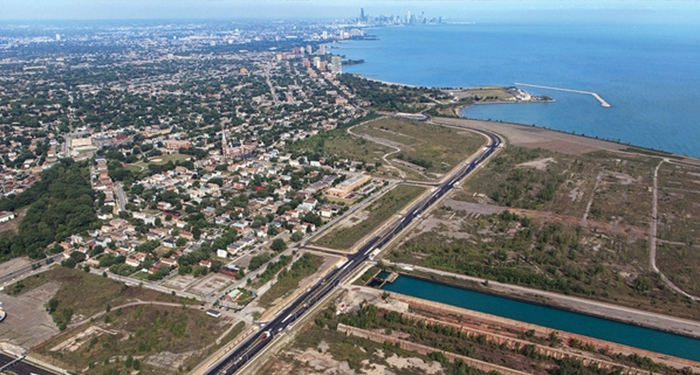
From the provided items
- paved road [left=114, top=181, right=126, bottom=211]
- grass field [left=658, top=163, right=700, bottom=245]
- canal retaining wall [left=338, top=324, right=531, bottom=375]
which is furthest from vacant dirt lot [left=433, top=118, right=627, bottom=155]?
A: paved road [left=114, top=181, right=126, bottom=211]

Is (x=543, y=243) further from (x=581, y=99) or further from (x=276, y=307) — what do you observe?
(x=581, y=99)

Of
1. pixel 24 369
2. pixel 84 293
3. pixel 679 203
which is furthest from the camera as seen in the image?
pixel 679 203

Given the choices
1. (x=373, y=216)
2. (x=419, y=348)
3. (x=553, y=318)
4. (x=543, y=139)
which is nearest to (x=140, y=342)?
(x=419, y=348)

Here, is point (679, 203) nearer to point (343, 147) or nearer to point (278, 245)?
point (278, 245)

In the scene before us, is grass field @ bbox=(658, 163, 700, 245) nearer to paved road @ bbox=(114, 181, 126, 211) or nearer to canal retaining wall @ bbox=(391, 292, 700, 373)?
canal retaining wall @ bbox=(391, 292, 700, 373)

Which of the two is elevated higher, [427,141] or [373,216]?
[427,141]

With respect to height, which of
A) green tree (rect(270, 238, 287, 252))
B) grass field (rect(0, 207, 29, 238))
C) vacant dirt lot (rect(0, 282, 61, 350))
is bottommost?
grass field (rect(0, 207, 29, 238))
